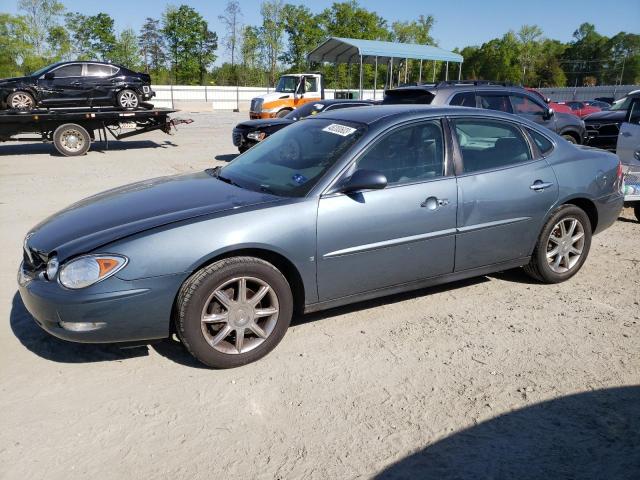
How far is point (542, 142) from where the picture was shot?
4594mm

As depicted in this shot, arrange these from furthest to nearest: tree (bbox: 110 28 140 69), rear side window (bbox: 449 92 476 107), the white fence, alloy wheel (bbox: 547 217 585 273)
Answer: tree (bbox: 110 28 140 69) → the white fence → rear side window (bbox: 449 92 476 107) → alloy wheel (bbox: 547 217 585 273)

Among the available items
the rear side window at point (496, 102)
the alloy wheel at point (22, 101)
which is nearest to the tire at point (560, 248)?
the rear side window at point (496, 102)

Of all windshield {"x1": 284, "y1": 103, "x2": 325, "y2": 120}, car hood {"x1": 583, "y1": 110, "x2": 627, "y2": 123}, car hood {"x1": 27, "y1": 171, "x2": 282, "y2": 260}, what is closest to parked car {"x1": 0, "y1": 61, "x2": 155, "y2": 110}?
windshield {"x1": 284, "y1": 103, "x2": 325, "y2": 120}

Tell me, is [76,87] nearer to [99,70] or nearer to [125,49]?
[99,70]

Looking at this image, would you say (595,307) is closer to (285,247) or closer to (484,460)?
(484,460)

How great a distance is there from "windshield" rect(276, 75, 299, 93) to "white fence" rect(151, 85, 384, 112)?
20.4 meters

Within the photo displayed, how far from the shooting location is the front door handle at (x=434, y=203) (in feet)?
12.6

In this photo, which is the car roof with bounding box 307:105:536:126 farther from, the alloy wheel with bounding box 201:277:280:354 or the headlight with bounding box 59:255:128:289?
the headlight with bounding box 59:255:128:289

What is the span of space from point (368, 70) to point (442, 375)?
225 ft

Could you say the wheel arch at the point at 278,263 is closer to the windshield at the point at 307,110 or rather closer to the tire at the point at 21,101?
the windshield at the point at 307,110

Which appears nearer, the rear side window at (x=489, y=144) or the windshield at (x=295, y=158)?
the windshield at (x=295, y=158)

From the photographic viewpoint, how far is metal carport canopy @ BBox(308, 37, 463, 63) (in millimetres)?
24609

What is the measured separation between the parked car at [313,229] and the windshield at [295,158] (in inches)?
0.6

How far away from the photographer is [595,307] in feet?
14.0
